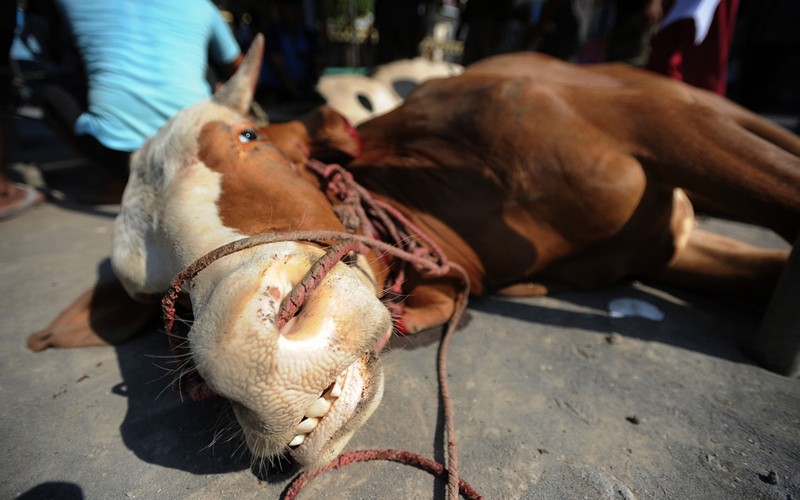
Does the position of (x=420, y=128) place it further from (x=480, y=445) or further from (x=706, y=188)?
(x=480, y=445)

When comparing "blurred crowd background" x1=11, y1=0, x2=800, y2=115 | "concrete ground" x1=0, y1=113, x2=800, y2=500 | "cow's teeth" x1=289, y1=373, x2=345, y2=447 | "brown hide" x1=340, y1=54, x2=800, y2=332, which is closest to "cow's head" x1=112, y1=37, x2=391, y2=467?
"cow's teeth" x1=289, y1=373, x2=345, y2=447

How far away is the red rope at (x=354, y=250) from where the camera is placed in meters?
1.08

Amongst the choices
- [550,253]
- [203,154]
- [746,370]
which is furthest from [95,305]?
[746,370]

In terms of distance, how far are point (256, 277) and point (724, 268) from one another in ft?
7.91

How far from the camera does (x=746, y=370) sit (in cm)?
173

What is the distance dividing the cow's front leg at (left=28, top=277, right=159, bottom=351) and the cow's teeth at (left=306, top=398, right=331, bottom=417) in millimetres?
1229

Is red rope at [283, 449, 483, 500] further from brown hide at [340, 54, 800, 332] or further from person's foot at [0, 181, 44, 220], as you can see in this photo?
person's foot at [0, 181, 44, 220]

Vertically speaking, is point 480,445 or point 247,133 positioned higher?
point 247,133

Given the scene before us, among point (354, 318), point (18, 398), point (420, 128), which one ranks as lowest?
point (18, 398)

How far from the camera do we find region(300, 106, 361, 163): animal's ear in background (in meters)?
1.74

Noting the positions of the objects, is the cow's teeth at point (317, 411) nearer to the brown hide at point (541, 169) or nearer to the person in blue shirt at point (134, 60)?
the brown hide at point (541, 169)

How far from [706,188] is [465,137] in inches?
37.8

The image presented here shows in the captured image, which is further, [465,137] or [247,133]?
[465,137]

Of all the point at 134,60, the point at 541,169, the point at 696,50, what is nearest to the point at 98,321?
the point at 541,169
